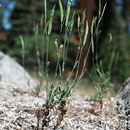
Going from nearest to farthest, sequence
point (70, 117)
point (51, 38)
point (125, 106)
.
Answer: point (70, 117) → point (125, 106) → point (51, 38)

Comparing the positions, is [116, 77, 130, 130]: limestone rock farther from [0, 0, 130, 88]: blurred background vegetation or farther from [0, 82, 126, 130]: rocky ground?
[0, 0, 130, 88]: blurred background vegetation

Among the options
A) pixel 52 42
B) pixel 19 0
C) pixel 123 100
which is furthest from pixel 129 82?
pixel 19 0

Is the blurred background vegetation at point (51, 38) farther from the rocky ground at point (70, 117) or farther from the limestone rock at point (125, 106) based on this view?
the rocky ground at point (70, 117)

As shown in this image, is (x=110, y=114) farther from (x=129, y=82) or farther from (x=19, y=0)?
(x=19, y=0)

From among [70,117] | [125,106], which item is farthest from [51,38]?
[70,117]

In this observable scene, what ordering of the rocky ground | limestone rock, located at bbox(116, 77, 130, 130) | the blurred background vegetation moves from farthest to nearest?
the blurred background vegetation, limestone rock, located at bbox(116, 77, 130, 130), the rocky ground

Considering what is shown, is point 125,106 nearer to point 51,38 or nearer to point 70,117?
point 70,117

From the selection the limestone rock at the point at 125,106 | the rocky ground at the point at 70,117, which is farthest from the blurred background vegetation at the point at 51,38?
the rocky ground at the point at 70,117

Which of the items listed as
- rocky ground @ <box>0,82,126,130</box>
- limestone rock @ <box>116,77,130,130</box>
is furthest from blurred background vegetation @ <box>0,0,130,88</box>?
rocky ground @ <box>0,82,126,130</box>

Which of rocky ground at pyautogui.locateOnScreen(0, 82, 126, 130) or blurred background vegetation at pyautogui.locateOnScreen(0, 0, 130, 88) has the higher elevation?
blurred background vegetation at pyautogui.locateOnScreen(0, 0, 130, 88)

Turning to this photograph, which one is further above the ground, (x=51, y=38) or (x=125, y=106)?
(x=51, y=38)

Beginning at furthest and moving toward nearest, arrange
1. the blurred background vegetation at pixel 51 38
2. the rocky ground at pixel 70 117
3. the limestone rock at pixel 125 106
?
the blurred background vegetation at pixel 51 38, the limestone rock at pixel 125 106, the rocky ground at pixel 70 117

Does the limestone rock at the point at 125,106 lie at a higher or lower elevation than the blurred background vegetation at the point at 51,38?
lower
